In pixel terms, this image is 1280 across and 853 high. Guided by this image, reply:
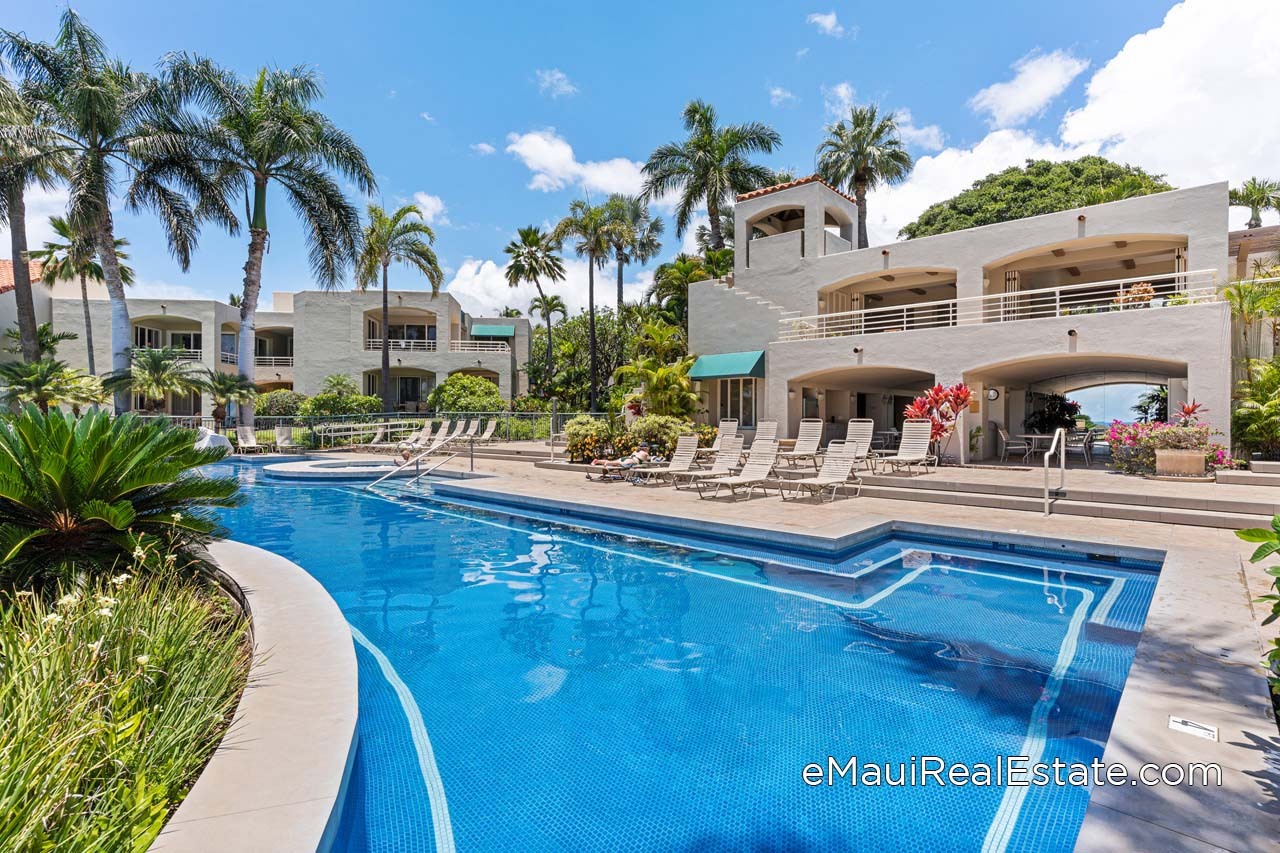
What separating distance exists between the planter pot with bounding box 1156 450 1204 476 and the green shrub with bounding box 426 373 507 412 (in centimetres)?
2434

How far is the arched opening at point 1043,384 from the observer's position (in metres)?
15.9

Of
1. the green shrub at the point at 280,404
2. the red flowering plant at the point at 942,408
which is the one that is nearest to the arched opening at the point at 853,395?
the red flowering plant at the point at 942,408

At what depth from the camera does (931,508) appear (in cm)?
1146

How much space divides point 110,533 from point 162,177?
22643mm

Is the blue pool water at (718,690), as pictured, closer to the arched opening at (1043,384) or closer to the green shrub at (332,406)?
the arched opening at (1043,384)

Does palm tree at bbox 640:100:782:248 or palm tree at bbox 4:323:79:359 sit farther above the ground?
palm tree at bbox 640:100:782:248

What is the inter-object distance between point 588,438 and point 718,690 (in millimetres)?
14210

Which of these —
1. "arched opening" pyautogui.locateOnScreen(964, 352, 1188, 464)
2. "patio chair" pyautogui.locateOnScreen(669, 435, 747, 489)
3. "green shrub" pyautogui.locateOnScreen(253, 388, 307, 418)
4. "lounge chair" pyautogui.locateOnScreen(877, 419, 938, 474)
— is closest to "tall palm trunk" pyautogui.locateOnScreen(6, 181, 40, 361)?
"green shrub" pyautogui.locateOnScreen(253, 388, 307, 418)

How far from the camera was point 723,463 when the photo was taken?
46.2 ft

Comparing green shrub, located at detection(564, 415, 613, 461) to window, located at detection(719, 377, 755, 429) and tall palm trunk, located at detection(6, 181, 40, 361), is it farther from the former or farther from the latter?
tall palm trunk, located at detection(6, 181, 40, 361)

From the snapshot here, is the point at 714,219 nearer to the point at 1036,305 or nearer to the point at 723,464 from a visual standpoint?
the point at 1036,305

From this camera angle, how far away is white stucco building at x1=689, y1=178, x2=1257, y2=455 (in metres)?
14.4

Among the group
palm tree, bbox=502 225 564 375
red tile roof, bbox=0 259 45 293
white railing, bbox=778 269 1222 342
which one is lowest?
white railing, bbox=778 269 1222 342

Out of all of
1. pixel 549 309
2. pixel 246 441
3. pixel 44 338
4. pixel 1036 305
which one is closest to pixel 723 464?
pixel 1036 305
